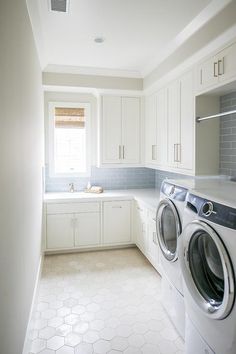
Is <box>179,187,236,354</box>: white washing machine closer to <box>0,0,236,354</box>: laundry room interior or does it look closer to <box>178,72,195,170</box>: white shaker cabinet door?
<box>0,0,236,354</box>: laundry room interior

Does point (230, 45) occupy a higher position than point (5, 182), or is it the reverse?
point (230, 45)

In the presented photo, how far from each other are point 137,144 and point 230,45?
7.34 feet

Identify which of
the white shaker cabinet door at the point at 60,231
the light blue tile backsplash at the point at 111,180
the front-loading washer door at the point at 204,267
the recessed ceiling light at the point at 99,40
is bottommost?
the white shaker cabinet door at the point at 60,231

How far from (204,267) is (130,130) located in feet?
9.05

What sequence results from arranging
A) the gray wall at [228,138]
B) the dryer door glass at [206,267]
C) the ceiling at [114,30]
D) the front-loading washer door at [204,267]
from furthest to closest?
1. the gray wall at [228,138]
2. the ceiling at [114,30]
3. the dryer door glass at [206,267]
4. the front-loading washer door at [204,267]

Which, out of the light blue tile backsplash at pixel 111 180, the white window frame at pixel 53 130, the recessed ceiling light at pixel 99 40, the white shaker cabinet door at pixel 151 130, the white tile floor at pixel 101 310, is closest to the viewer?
the white tile floor at pixel 101 310

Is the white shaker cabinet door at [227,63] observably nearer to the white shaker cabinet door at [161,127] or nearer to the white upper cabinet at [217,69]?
the white upper cabinet at [217,69]

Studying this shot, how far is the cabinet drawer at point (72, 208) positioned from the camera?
377 cm

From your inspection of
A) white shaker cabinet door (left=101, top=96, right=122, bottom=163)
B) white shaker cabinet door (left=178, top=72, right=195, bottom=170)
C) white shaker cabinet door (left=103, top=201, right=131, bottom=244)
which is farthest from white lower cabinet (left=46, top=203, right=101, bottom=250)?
white shaker cabinet door (left=178, top=72, right=195, bottom=170)

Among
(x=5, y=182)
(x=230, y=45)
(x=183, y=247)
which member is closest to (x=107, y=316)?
(x=183, y=247)

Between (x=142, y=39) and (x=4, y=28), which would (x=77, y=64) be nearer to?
(x=142, y=39)

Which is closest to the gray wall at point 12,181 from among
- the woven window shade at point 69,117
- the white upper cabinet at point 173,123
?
the white upper cabinet at point 173,123

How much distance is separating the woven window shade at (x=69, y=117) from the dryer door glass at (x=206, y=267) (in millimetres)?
3059

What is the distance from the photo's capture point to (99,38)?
2.80m
